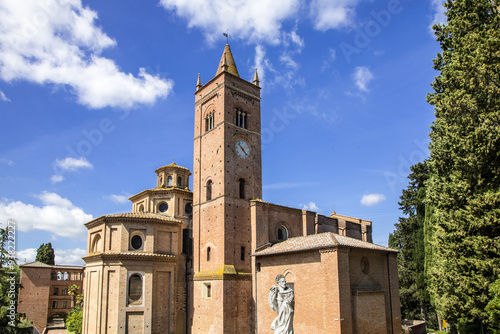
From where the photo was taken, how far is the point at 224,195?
2548 centimetres

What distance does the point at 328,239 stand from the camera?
21.2 metres

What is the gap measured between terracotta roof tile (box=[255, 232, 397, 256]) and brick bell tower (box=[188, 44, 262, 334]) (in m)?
2.46

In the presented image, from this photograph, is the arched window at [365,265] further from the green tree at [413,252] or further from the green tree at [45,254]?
the green tree at [45,254]

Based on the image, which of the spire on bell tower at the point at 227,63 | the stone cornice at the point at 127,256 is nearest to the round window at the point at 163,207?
the stone cornice at the point at 127,256

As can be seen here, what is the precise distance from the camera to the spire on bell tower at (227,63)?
29.1 m

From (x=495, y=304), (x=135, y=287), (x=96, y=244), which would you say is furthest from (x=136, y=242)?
(x=495, y=304)

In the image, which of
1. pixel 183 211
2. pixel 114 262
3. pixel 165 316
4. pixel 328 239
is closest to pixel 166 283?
pixel 165 316

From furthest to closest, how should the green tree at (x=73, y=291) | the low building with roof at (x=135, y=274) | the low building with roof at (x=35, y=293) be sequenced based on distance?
1. the green tree at (x=73, y=291)
2. the low building with roof at (x=35, y=293)
3. the low building with roof at (x=135, y=274)

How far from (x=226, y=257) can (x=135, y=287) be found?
6639mm

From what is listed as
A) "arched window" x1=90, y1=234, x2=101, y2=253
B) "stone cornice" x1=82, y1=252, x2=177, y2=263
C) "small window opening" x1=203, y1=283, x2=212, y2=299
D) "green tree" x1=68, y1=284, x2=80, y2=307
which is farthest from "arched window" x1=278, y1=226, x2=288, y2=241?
"green tree" x1=68, y1=284, x2=80, y2=307

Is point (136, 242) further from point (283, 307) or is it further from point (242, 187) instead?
point (283, 307)

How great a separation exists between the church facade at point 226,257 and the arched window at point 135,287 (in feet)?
0.22

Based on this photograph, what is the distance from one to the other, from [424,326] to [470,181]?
22165 mm

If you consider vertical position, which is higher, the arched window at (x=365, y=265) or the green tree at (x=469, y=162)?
the green tree at (x=469, y=162)
